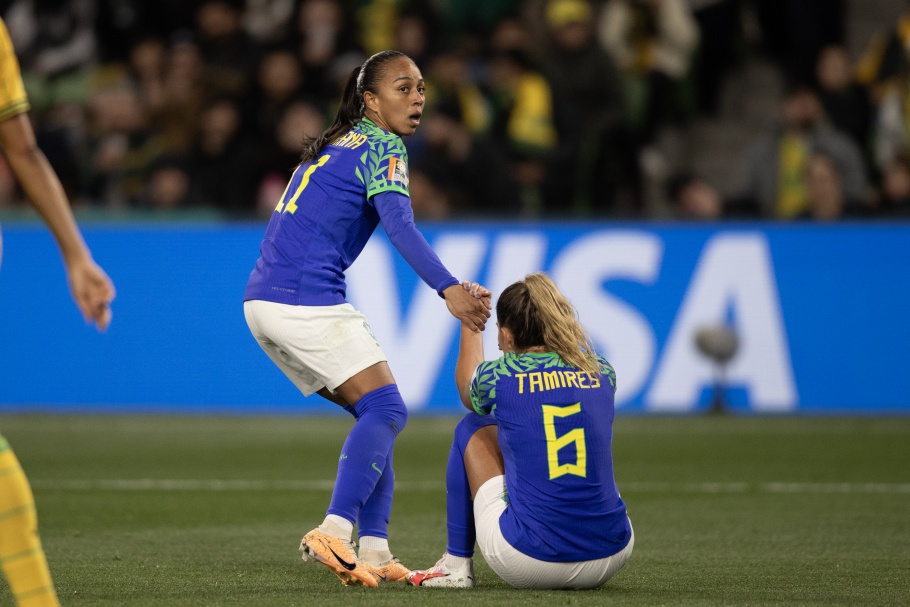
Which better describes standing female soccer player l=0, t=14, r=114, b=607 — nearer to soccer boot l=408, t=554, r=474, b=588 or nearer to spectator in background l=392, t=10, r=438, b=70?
soccer boot l=408, t=554, r=474, b=588

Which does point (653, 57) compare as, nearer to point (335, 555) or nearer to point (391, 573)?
point (391, 573)

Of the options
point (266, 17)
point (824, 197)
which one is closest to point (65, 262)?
point (824, 197)

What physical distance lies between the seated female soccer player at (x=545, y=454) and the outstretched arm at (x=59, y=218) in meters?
1.80

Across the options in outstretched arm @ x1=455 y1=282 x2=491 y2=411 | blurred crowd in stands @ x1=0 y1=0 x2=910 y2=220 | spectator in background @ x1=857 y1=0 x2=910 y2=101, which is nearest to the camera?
outstretched arm @ x1=455 y1=282 x2=491 y2=411

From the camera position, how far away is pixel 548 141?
14.4 m

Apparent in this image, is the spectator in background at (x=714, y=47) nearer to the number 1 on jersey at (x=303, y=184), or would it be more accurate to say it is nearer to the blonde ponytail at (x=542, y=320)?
the number 1 on jersey at (x=303, y=184)

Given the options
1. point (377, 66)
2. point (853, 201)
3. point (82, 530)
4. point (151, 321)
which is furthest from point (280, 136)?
point (377, 66)

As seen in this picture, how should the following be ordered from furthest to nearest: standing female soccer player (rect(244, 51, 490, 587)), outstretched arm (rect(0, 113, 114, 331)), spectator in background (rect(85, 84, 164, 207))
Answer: spectator in background (rect(85, 84, 164, 207)), standing female soccer player (rect(244, 51, 490, 587)), outstretched arm (rect(0, 113, 114, 331))

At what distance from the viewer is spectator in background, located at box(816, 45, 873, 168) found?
46.2 ft

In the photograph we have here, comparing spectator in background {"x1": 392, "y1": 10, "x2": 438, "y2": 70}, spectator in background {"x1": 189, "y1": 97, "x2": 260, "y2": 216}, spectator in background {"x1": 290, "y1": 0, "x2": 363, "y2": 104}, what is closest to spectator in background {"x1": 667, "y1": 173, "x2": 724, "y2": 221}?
spectator in background {"x1": 392, "y1": 10, "x2": 438, "y2": 70}

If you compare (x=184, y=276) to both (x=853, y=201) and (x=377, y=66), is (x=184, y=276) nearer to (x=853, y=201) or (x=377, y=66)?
(x=853, y=201)

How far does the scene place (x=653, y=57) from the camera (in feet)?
49.4

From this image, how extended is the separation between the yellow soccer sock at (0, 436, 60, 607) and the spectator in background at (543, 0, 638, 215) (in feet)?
35.2

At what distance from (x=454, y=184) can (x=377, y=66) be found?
8283 millimetres
